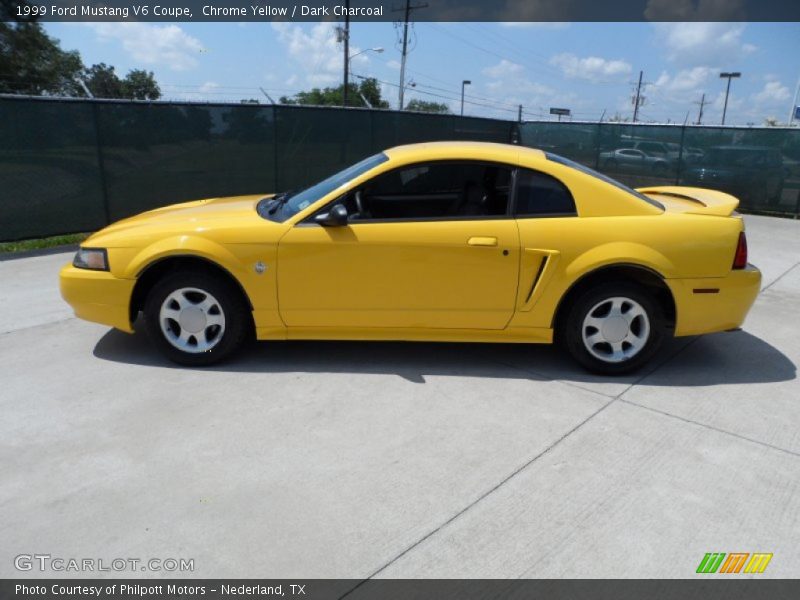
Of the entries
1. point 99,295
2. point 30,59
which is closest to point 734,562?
point 99,295

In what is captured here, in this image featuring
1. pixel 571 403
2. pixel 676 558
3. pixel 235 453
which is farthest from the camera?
pixel 571 403

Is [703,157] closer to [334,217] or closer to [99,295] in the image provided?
[334,217]

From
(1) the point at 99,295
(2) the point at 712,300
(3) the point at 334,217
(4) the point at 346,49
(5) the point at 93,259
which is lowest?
(1) the point at 99,295

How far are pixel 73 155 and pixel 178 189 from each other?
60.9 inches

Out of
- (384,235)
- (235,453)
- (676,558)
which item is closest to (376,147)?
(384,235)

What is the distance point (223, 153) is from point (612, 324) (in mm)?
7352

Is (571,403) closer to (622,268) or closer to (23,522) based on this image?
(622,268)

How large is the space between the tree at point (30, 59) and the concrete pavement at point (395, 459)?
143ft

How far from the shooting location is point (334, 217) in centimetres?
376

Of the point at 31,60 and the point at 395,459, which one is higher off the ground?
the point at 31,60

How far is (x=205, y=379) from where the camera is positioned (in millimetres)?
3875
